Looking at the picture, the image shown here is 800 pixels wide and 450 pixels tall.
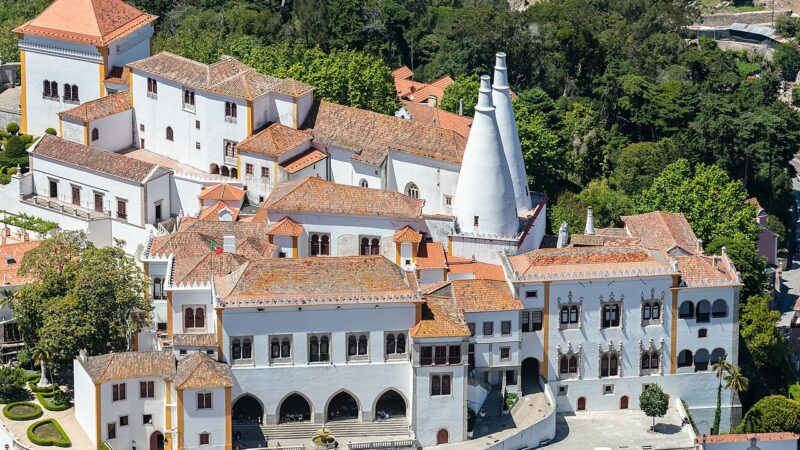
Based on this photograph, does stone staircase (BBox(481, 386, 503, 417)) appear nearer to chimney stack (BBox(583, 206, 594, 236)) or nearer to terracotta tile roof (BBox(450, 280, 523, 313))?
terracotta tile roof (BBox(450, 280, 523, 313))

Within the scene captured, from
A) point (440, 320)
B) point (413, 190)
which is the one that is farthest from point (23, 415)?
point (413, 190)

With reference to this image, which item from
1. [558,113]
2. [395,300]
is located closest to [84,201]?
[395,300]

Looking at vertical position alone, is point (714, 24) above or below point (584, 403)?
above

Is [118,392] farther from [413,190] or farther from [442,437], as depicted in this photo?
[413,190]

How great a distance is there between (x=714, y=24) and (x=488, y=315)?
105 m

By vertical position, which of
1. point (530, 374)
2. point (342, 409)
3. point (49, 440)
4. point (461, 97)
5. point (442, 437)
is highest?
point (461, 97)

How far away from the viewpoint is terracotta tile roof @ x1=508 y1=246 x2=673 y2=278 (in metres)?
90.7

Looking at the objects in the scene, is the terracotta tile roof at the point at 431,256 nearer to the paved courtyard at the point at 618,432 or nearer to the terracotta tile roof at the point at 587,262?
the terracotta tile roof at the point at 587,262

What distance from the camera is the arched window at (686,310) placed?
92562 mm

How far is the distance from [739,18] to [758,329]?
93862mm

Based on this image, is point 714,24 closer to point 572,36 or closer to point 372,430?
point 572,36

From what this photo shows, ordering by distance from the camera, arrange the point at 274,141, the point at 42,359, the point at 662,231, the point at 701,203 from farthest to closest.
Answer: the point at 701,203, the point at 274,141, the point at 662,231, the point at 42,359

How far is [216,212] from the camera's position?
9906 centimetres

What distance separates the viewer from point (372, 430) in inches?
3467
